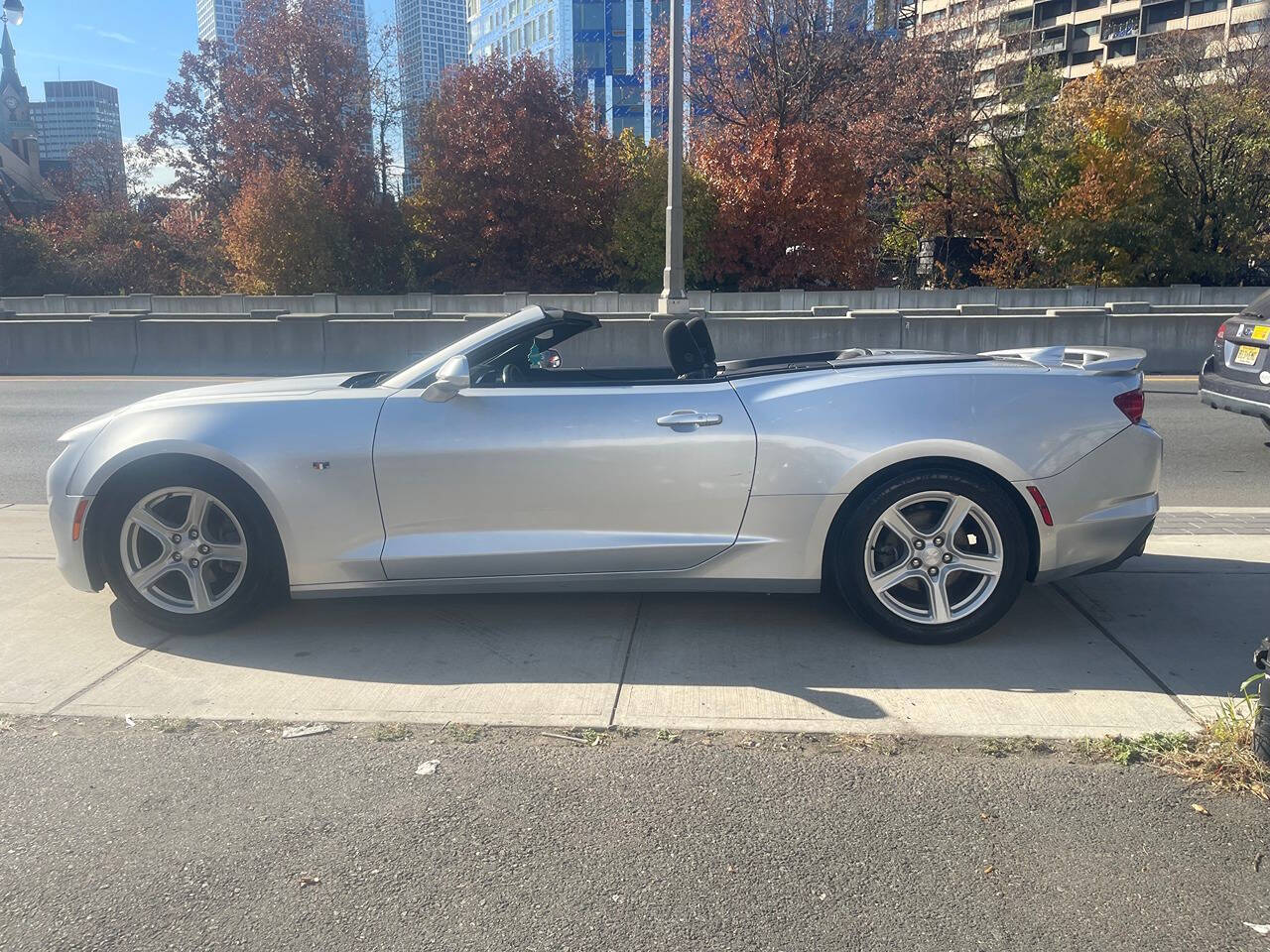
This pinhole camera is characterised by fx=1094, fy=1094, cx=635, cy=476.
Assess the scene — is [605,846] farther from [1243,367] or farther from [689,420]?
[1243,367]

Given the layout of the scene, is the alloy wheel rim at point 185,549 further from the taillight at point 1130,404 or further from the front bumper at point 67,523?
the taillight at point 1130,404

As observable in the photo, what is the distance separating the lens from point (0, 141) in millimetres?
67188

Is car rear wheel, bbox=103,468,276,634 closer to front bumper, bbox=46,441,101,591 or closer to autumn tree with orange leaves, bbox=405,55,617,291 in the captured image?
front bumper, bbox=46,441,101,591

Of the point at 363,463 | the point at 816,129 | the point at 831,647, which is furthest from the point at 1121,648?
the point at 816,129

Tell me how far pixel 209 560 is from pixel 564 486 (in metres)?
1.60

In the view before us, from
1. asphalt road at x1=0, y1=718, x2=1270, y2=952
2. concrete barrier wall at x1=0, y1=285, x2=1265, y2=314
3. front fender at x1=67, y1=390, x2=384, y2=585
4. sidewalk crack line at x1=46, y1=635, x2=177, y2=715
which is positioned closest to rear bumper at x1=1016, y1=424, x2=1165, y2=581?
asphalt road at x1=0, y1=718, x2=1270, y2=952

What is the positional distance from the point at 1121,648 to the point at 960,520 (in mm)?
870

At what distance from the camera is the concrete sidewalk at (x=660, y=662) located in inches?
155

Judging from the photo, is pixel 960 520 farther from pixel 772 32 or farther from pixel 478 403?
pixel 772 32

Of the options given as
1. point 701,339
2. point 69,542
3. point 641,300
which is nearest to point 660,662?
point 701,339

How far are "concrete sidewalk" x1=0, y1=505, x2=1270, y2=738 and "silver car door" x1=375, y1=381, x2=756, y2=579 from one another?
1.32 ft

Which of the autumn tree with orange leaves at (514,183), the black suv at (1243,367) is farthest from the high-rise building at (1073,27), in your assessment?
the black suv at (1243,367)

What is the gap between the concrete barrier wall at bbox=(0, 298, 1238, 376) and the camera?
1733 centimetres

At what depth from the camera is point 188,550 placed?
472cm
